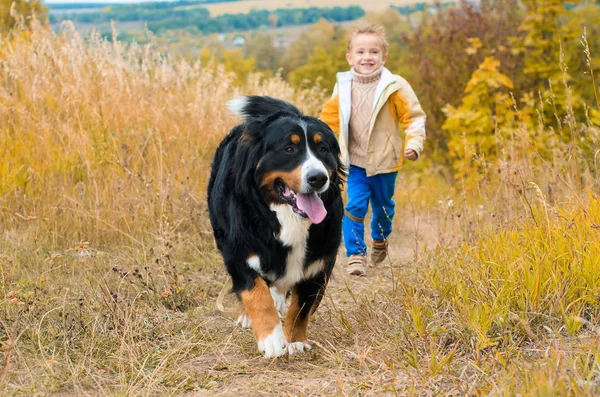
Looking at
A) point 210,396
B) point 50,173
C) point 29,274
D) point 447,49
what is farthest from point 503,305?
point 447,49


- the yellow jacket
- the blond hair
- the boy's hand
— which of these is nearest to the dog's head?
the boy's hand

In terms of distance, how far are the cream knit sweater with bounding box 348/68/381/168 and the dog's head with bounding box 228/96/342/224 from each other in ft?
5.02

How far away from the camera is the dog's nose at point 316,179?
333 centimetres

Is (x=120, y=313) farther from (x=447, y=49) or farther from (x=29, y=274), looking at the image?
(x=447, y=49)

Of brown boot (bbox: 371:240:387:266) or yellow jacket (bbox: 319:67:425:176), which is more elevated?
yellow jacket (bbox: 319:67:425:176)

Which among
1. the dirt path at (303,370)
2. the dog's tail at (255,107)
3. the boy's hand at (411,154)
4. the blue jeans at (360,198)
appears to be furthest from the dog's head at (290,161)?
the blue jeans at (360,198)

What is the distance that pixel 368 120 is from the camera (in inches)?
205

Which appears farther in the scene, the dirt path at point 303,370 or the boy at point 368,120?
the boy at point 368,120

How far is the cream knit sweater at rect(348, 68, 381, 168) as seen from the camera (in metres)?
5.21

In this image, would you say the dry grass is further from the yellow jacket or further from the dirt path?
the yellow jacket

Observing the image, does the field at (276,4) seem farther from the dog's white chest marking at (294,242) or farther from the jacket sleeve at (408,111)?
the dog's white chest marking at (294,242)

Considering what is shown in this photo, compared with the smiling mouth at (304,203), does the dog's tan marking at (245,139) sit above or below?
above

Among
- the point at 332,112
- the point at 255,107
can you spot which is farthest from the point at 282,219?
the point at 332,112

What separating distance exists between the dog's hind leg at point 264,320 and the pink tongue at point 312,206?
17.9 inches
